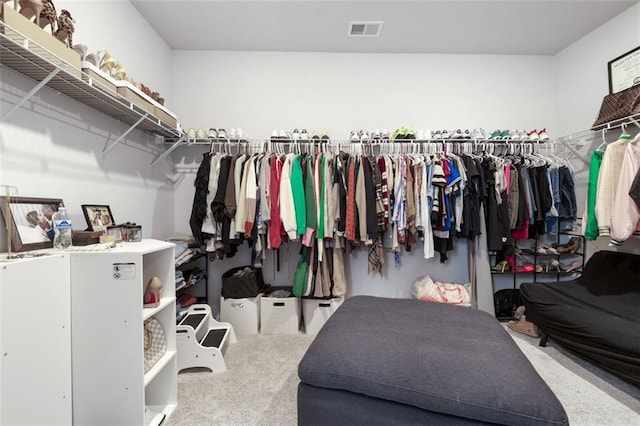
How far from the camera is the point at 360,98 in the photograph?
2832mm

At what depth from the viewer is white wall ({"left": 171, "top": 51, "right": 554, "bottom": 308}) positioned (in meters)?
2.79

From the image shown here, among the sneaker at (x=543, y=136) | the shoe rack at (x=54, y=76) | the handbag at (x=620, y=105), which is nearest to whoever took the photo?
the shoe rack at (x=54, y=76)

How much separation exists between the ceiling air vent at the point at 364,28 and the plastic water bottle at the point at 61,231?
2.55 m

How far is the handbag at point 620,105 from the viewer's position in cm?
204

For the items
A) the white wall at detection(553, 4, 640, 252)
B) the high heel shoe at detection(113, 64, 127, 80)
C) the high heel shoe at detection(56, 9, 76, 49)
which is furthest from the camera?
the white wall at detection(553, 4, 640, 252)

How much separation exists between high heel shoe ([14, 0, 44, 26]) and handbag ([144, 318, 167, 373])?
153cm

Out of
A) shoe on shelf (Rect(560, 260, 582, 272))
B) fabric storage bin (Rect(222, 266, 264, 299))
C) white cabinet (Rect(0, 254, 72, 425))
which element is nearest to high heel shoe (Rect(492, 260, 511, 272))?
shoe on shelf (Rect(560, 260, 582, 272))

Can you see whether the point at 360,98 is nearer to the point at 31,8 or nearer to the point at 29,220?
the point at 31,8

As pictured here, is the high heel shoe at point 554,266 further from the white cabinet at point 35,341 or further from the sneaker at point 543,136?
the white cabinet at point 35,341

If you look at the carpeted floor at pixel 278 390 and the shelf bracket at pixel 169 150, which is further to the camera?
the shelf bracket at pixel 169 150

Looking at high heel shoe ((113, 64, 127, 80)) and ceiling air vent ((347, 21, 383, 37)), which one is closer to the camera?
high heel shoe ((113, 64, 127, 80))

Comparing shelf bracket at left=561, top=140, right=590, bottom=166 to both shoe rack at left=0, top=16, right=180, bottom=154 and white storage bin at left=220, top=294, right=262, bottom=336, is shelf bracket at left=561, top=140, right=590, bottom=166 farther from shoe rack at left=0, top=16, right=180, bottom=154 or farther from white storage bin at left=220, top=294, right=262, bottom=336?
shoe rack at left=0, top=16, right=180, bottom=154

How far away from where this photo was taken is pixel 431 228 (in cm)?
242

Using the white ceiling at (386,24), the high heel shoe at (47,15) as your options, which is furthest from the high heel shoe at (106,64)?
the white ceiling at (386,24)
